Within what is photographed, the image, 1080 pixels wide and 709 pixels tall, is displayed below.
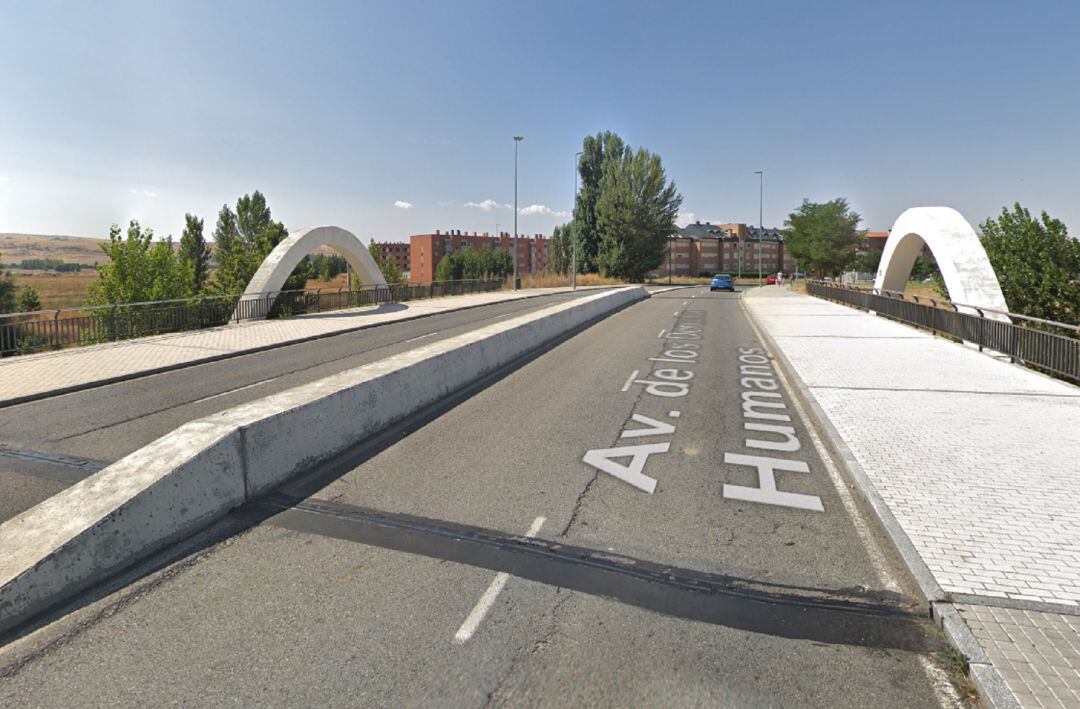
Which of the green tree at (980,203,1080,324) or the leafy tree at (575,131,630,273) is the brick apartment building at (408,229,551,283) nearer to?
the leafy tree at (575,131,630,273)

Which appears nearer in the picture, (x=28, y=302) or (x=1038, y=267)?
(x=1038, y=267)

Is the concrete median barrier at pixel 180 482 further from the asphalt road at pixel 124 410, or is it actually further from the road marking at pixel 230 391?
the road marking at pixel 230 391

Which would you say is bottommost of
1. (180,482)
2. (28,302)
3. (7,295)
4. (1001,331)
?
(180,482)

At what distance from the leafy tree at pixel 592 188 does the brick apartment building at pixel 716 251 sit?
2455 inches

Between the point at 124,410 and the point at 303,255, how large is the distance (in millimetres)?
17268

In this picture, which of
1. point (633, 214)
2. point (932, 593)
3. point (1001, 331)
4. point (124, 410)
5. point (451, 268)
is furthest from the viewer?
point (451, 268)

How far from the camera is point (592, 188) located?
210ft

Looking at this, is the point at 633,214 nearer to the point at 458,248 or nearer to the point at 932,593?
the point at 932,593

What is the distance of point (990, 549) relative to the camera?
4395mm

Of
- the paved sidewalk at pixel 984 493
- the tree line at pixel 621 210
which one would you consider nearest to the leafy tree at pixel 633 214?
the tree line at pixel 621 210

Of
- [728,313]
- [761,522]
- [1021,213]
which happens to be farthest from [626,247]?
[761,522]

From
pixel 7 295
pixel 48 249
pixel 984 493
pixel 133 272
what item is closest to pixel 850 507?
pixel 984 493

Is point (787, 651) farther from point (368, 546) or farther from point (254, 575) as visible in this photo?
point (254, 575)

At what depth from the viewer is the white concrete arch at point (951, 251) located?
54.7 ft
